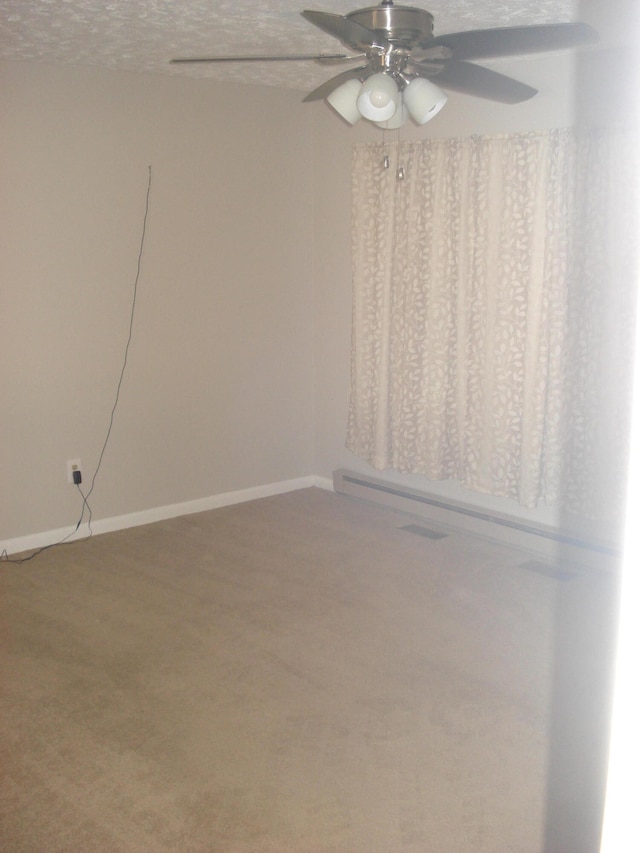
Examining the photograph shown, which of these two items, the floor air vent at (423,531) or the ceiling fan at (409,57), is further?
the floor air vent at (423,531)

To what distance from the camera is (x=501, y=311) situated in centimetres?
399

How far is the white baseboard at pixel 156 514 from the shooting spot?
4164 mm

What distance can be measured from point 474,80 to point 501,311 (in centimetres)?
136

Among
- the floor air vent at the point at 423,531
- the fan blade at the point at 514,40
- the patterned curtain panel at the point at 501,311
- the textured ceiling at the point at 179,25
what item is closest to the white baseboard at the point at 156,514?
the patterned curtain panel at the point at 501,311

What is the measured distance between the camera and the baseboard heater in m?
3.81

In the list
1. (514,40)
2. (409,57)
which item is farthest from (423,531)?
(514,40)

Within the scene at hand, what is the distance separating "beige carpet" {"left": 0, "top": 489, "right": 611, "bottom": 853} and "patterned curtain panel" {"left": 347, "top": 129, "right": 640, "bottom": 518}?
1.71 feet

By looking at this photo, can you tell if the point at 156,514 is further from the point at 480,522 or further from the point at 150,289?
the point at 480,522

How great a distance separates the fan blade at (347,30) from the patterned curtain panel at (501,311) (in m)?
1.37

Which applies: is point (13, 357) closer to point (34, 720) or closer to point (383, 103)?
point (34, 720)

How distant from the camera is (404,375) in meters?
4.51

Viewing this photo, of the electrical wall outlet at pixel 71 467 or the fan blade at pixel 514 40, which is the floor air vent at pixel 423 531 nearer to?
the electrical wall outlet at pixel 71 467

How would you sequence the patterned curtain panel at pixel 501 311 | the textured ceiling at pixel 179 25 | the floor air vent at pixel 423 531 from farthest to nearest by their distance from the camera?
1. the floor air vent at pixel 423 531
2. the patterned curtain panel at pixel 501 311
3. the textured ceiling at pixel 179 25

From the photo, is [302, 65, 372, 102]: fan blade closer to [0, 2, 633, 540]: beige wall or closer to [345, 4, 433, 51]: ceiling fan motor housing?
[345, 4, 433, 51]: ceiling fan motor housing
